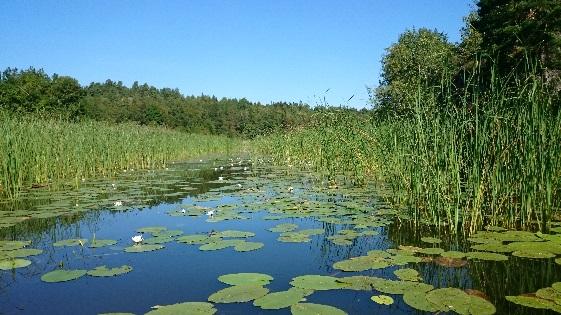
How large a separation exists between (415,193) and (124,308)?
3327 mm

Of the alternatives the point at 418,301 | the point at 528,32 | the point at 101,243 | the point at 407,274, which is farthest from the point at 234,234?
the point at 528,32

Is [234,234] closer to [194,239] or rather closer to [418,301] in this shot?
[194,239]

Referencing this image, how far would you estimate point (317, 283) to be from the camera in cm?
259

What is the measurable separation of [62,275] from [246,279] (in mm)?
1387

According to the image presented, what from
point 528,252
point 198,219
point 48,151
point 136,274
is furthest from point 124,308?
point 48,151

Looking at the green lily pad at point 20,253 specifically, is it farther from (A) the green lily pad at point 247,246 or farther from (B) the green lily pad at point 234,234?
(A) the green lily pad at point 247,246

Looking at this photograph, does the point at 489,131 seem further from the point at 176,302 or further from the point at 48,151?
the point at 48,151

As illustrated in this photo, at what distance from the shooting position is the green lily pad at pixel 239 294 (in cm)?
235

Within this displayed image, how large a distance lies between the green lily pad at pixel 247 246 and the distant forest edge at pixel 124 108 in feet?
31.3

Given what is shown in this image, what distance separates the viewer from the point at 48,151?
26.0 ft

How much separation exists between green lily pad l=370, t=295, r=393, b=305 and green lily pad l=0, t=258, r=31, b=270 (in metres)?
2.72

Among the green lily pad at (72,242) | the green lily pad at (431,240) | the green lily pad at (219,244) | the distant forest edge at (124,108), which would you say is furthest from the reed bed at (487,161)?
the distant forest edge at (124,108)

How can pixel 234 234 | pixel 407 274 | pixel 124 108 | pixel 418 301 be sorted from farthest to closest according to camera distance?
pixel 124 108, pixel 234 234, pixel 407 274, pixel 418 301

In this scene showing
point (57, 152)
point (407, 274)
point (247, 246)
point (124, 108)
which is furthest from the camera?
point (124, 108)
